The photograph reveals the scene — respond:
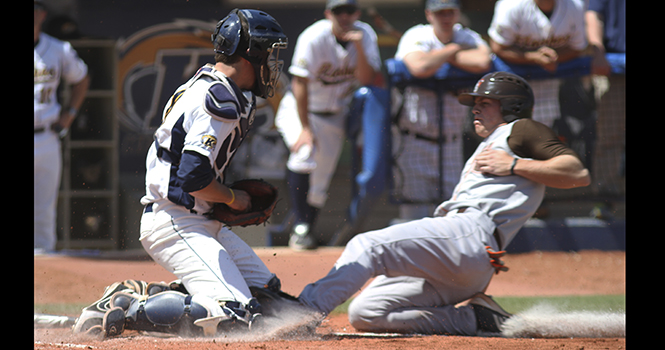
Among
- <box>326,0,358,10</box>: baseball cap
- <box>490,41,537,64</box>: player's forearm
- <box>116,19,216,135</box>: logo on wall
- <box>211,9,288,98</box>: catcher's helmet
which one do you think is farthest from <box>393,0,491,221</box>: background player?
<box>116,19,216,135</box>: logo on wall

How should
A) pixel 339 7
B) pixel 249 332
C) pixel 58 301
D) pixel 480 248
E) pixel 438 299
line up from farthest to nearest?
pixel 339 7
pixel 58 301
pixel 438 299
pixel 480 248
pixel 249 332

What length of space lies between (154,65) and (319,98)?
3.93m

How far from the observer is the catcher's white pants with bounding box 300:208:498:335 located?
3.24 m

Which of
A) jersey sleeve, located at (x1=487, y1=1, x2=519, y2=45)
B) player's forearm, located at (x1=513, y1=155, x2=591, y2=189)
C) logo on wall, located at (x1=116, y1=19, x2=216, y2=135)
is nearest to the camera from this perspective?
player's forearm, located at (x1=513, y1=155, x2=591, y2=189)

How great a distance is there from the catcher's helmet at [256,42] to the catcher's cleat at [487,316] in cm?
159

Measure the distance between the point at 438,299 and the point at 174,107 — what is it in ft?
5.65

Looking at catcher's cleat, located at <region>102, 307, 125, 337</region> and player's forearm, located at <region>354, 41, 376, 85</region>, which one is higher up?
player's forearm, located at <region>354, 41, 376, 85</region>

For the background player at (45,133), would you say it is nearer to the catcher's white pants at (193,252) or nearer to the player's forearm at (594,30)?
the catcher's white pants at (193,252)

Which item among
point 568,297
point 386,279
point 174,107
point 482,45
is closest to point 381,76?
point 482,45

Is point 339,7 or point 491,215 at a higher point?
point 339,7

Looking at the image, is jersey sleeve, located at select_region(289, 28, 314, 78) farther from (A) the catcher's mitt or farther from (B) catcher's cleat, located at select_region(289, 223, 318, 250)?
(A) the catcher's mitt

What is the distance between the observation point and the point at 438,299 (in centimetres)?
358

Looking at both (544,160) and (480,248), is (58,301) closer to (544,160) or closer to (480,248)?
(480,248)

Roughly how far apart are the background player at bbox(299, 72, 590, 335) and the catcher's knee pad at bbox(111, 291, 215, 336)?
526 millimetres
